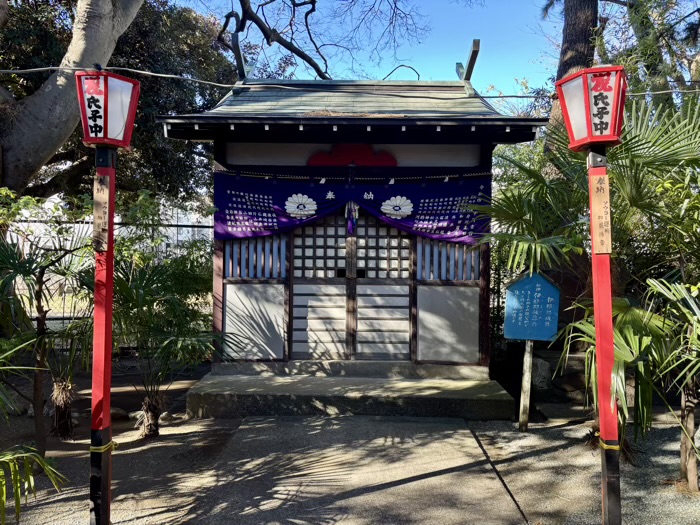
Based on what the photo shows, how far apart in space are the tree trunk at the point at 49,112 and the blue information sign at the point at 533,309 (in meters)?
7.04

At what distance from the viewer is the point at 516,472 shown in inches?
196

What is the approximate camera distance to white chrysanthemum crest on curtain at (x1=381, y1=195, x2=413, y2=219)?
727 cm

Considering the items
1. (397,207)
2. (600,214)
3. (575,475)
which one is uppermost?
(397,207)

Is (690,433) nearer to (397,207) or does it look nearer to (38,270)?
(397,207)

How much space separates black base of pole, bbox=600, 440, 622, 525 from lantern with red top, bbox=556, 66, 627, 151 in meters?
A: 2.01

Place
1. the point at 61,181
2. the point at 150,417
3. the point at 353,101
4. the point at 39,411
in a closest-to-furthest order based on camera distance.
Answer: the point at 39,411, the point at 150,417, the point at 353,101, the point at 61,181

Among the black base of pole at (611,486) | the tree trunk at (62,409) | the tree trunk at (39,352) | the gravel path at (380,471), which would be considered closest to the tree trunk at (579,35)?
the gravel path at (380,471)

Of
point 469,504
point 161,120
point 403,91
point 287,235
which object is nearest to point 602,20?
point 403,91

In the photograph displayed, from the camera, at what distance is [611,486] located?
332 centimetres

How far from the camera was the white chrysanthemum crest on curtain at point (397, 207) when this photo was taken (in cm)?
727

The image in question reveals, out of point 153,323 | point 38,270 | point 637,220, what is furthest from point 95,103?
point 637,220

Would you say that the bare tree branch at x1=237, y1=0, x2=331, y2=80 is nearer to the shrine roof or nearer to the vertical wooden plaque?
the shrine roof

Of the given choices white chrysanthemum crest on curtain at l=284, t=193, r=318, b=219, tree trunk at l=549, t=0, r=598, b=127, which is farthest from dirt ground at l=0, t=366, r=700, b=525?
tree trunk at l=549, t=0, r=598, b=127

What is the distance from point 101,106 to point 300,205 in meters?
3.79
